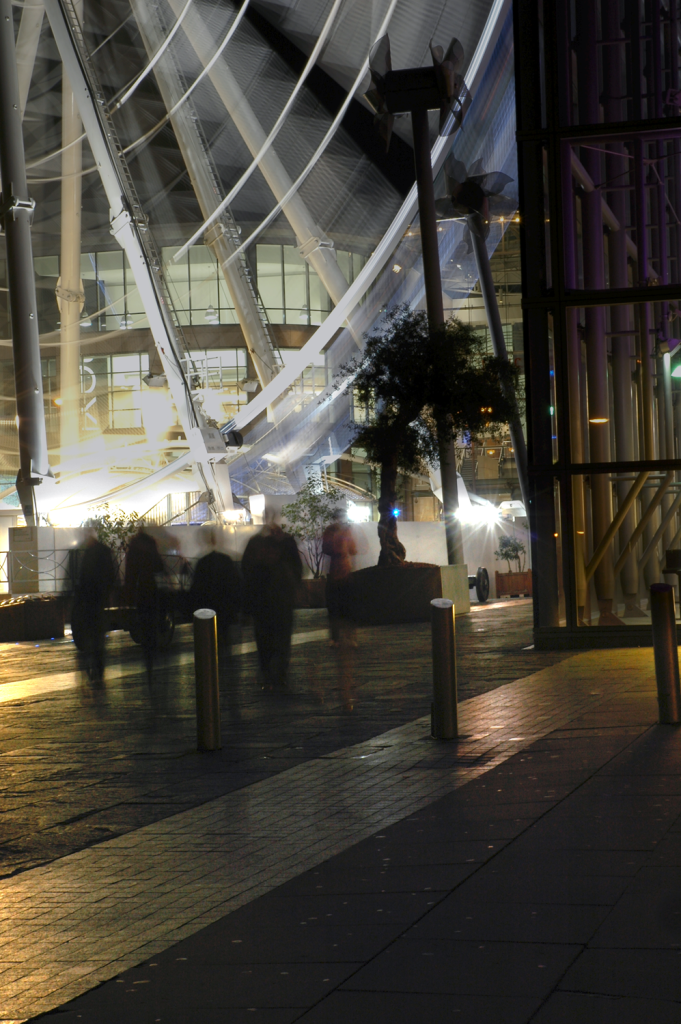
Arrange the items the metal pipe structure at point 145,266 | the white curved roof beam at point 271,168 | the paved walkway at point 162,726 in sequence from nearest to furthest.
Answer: the paved walkway at point 162,726, the metal pipe structure at point 145,266, the white curved roof beam at point 271,168

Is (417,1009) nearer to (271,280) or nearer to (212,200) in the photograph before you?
(212,200)

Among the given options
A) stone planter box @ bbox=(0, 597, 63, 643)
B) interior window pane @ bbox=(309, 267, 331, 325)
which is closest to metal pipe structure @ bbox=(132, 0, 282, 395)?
interior window pane @ bbox=(309, 267, 331, 325)

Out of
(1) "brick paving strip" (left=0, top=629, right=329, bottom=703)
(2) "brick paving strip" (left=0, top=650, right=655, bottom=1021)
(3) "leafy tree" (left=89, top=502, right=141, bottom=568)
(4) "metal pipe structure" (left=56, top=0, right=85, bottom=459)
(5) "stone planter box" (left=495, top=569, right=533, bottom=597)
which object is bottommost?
(2) "brick paving strip" (left=0, top=650, right=655, bottom=1021)

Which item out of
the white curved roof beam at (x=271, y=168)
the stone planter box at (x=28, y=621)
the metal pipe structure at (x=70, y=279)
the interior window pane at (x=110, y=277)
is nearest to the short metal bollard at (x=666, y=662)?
the stone planter box at (x=28, y=621)

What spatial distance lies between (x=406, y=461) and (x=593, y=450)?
640 centimetres

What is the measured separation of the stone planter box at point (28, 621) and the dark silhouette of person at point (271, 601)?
32.1 ft

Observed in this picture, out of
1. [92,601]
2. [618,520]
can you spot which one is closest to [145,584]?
[92,601]

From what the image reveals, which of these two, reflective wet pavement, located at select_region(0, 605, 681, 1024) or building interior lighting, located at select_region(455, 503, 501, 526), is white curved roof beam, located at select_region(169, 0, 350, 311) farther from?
reflective wet pavement, located at select_region(0, 605, 681, 1024)

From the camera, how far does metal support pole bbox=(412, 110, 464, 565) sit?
22.6 metres

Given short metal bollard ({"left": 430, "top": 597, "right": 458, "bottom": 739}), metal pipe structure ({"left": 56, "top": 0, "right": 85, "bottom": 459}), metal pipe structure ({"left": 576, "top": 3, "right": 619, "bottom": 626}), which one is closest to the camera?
short metal bollard ({"left": 430, "top": 597, "right": 458, "bottom": 739})

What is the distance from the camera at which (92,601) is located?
1299cm

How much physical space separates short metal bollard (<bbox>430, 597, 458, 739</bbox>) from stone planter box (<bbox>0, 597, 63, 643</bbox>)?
13.7 meters

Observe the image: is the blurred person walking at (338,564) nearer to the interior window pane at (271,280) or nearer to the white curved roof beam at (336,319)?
the white curved roof beam at (336,319)

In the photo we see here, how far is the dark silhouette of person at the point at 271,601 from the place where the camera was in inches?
430
